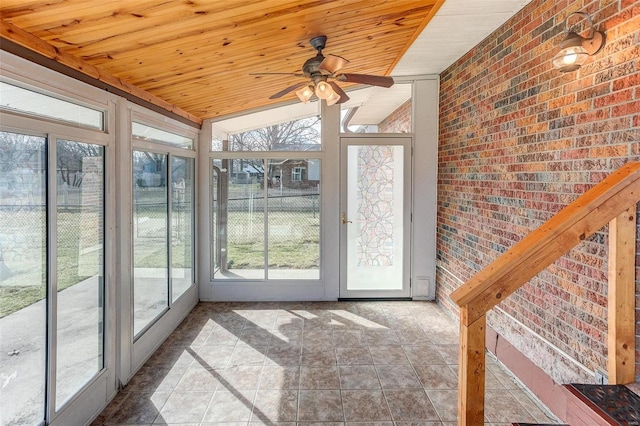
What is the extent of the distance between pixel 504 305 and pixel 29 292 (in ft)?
11.2

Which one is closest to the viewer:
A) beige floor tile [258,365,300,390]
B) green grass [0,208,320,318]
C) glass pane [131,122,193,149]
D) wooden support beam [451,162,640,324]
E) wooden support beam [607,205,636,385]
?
wooden support beam [451,162,640,324]

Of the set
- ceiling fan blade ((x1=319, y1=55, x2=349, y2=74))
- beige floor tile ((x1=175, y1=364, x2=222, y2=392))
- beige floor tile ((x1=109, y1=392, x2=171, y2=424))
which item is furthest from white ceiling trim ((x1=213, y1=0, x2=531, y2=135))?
beige floor tile ((x1=109, y1=392, x2=171, y2=424))

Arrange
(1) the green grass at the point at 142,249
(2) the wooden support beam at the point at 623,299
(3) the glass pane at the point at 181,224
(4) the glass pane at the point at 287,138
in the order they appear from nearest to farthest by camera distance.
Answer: (2) the wooden support beam at the point at 623,299, (1) the green grass at the point at 142,249, (3) the glass pane at the point at 181,224, (4) the glass pane at the point at 287,138

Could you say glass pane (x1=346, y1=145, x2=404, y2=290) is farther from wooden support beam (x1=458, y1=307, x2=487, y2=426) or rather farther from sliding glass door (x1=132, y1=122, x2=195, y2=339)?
wooden support beam (x1=458, y1=307, x2=487, y2=426)

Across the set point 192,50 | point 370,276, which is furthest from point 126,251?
point 370,276

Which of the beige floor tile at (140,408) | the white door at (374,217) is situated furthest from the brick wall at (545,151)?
the beige floor tile at (140,408)

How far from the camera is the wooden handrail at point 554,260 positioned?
1488 millimetres

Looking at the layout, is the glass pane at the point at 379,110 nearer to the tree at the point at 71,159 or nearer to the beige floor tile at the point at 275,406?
the tree at the point at 71,159

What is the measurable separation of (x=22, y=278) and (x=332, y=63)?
228 cm

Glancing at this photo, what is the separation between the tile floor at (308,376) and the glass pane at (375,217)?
70cm

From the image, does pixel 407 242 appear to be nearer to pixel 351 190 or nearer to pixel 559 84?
pixel 351 190

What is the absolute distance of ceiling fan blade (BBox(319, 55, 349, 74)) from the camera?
2.54 m

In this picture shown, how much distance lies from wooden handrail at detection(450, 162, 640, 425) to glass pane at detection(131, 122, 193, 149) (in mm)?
2918

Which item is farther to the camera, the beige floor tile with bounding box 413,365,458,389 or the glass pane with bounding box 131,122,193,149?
the glass pane with bounding box 131,122,193,149
